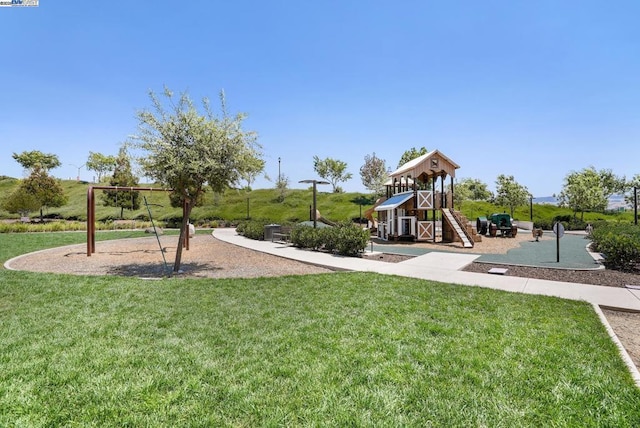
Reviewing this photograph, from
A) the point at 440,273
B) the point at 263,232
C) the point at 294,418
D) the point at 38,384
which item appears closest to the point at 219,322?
the point at 38,384

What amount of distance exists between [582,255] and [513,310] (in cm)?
1095

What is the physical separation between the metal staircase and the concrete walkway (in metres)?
4.69

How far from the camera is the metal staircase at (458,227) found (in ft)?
55.1

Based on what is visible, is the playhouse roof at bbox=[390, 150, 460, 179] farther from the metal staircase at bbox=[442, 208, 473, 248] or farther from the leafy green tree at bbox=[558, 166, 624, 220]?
the leafy green tree at bbox=[558, 166, 624, 220]

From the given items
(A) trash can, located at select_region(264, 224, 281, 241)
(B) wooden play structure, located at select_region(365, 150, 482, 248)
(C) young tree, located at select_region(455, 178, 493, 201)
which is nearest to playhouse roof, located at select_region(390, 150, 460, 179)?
(B) wooden play structure, located at select_region(365, 150, 482, 248)

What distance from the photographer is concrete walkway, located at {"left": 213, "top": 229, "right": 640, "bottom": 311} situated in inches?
265

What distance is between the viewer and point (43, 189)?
1486 inches

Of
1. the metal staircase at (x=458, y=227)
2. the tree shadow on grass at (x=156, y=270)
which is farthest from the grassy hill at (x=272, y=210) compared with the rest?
the tree shadow on grass at (x=156, y=270)

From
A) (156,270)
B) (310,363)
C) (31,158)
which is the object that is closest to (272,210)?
(156,270)

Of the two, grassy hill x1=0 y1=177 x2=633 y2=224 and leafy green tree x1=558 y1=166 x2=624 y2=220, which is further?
grassy hill x1=0 y1=177 x2=633 y2=224

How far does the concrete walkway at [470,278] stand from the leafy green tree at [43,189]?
132ft

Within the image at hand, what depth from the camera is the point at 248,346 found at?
4.17 m

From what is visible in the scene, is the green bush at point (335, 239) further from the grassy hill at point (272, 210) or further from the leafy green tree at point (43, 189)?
the leafy green tree at point (43, 189)

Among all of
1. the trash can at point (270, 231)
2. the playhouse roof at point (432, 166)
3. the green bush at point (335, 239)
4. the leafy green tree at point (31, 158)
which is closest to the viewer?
the green bush at point (335, 239)
